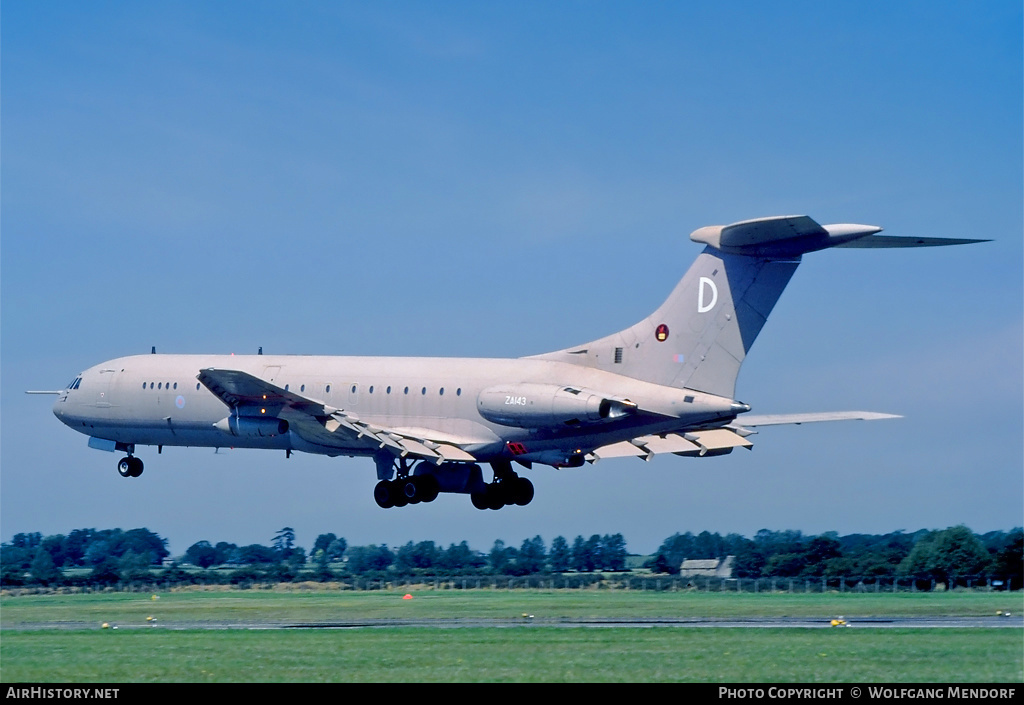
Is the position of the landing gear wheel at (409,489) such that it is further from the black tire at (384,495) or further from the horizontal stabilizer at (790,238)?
the horizontal stabilizer at (790,238)

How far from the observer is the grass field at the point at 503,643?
3122 centimetres

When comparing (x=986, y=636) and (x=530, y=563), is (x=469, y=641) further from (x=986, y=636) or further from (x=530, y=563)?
(x=530, y=563)

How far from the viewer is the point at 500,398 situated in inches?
1874

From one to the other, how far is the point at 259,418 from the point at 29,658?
1639 cm

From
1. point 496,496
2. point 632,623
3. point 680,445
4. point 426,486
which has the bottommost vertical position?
point 632,623

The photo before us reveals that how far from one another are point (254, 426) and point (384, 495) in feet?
16.9

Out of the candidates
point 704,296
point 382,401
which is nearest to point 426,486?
point 382,401

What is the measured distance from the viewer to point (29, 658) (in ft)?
115

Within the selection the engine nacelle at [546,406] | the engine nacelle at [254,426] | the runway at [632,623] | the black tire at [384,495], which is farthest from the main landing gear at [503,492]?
the runway at [632,623]

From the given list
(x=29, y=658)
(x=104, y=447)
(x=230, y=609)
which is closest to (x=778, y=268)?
(x=230, y=609)

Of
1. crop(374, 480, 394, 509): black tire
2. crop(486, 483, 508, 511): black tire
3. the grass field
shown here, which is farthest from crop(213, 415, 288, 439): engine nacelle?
crop(486, 483, 508, 511): black tire

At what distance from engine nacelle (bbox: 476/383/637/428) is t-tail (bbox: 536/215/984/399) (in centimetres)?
197

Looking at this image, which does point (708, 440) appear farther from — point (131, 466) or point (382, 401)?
point (131, 466)

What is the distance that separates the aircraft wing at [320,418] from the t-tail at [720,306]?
271 inches
